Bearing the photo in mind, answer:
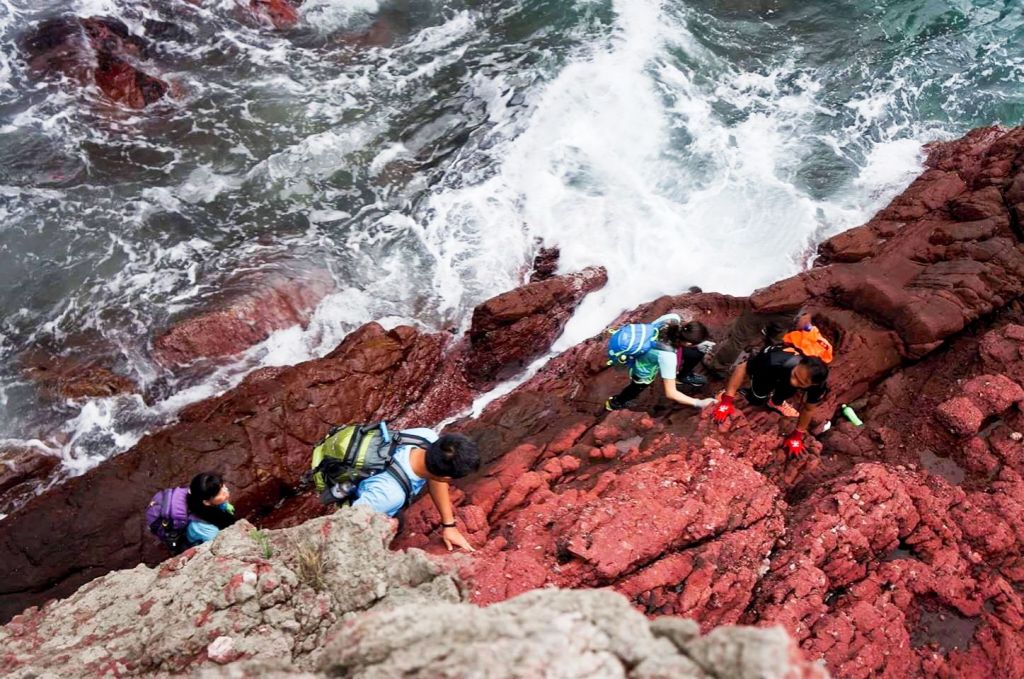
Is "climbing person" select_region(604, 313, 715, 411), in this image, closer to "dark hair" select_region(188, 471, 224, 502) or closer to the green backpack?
→ the green backpack

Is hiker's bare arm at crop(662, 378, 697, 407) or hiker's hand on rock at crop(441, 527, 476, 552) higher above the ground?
hiker's hand on rock at crop(441, 527, 476, 552)

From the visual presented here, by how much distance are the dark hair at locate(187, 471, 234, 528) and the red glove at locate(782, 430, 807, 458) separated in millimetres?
5975

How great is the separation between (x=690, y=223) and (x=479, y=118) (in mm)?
6287

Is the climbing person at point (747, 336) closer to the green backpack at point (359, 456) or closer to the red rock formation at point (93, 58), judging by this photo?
the green backpack at point (359, 456)

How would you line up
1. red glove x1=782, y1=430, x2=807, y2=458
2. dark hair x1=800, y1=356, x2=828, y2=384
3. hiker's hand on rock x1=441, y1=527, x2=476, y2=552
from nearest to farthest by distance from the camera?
hiker's hand on rock x1=441, y1=527, x2=476, y2=552
dark hair x1=800, y1=356, x2=828, y2=384
red glove x1=782, y1=430, x2=807, y2=458

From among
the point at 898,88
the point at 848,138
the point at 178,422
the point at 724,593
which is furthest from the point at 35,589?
the point at 898,88

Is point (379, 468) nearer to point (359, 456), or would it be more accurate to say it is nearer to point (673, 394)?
point (359, 456)

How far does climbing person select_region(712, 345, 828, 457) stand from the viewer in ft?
20.1

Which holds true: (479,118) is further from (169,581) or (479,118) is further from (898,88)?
(169,581)

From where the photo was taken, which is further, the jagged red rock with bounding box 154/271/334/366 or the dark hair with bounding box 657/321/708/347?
the jagged red rock with bounding box 154/271/334/366

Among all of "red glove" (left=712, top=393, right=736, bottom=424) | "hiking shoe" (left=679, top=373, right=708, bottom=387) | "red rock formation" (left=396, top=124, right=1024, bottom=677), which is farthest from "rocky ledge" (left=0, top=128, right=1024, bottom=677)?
"hiking shoe" (left=679, top=373, right=708, bottom=387)

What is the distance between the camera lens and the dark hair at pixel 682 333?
7000 mm

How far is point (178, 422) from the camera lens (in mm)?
9398

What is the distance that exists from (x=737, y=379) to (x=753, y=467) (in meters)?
0.97
